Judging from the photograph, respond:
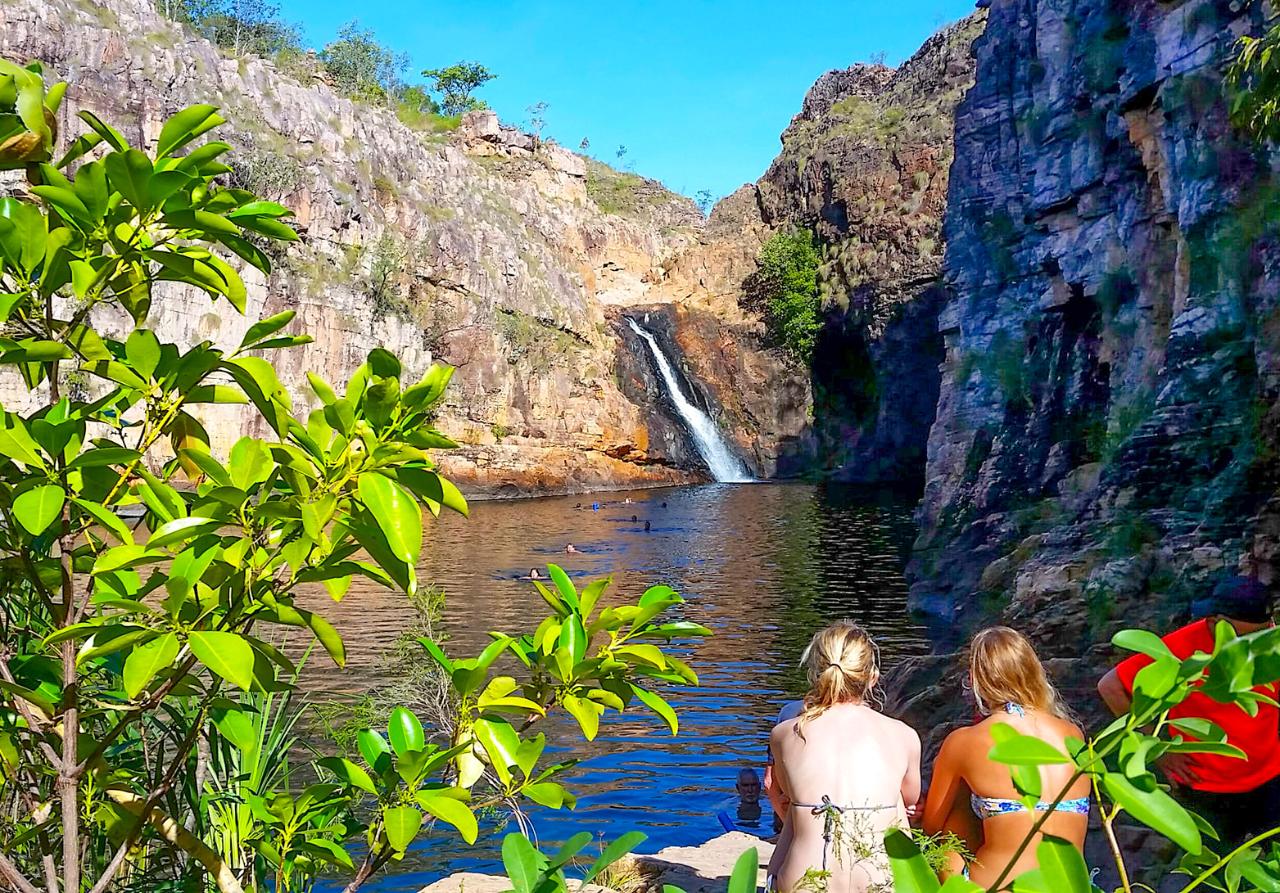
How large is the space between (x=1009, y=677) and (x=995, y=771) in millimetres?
362

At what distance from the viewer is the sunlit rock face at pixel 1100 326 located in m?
8.89

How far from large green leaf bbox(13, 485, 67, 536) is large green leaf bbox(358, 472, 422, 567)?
1.33 feet

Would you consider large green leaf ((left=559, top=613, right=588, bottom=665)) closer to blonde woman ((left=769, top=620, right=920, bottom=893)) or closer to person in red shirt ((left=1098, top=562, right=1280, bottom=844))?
person in red shirt ((left=1098, top=562, right=1280, bottom=844))

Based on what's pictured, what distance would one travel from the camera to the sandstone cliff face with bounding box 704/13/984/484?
43031 millimetres

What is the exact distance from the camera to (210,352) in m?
1.50

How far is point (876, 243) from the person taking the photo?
4556 centimetres

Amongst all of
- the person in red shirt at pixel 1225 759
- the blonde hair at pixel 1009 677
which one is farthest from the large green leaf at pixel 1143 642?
the blonde hair at pixel 1009 677

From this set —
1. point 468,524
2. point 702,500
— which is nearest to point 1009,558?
point 468,524

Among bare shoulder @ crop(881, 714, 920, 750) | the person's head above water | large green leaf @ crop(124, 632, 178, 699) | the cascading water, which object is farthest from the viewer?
the cascading water

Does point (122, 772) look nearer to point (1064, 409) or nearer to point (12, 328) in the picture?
point (12, 328)

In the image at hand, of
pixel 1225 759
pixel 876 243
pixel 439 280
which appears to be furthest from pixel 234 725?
pixel 876 243

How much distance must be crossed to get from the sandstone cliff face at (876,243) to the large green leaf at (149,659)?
131 ft

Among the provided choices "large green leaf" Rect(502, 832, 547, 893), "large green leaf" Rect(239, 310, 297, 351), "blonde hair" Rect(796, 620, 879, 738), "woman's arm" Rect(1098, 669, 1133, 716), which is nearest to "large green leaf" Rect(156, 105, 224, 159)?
"large green leaf" Rect(239, 310, 297, 351)

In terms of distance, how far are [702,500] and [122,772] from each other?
113 ft
